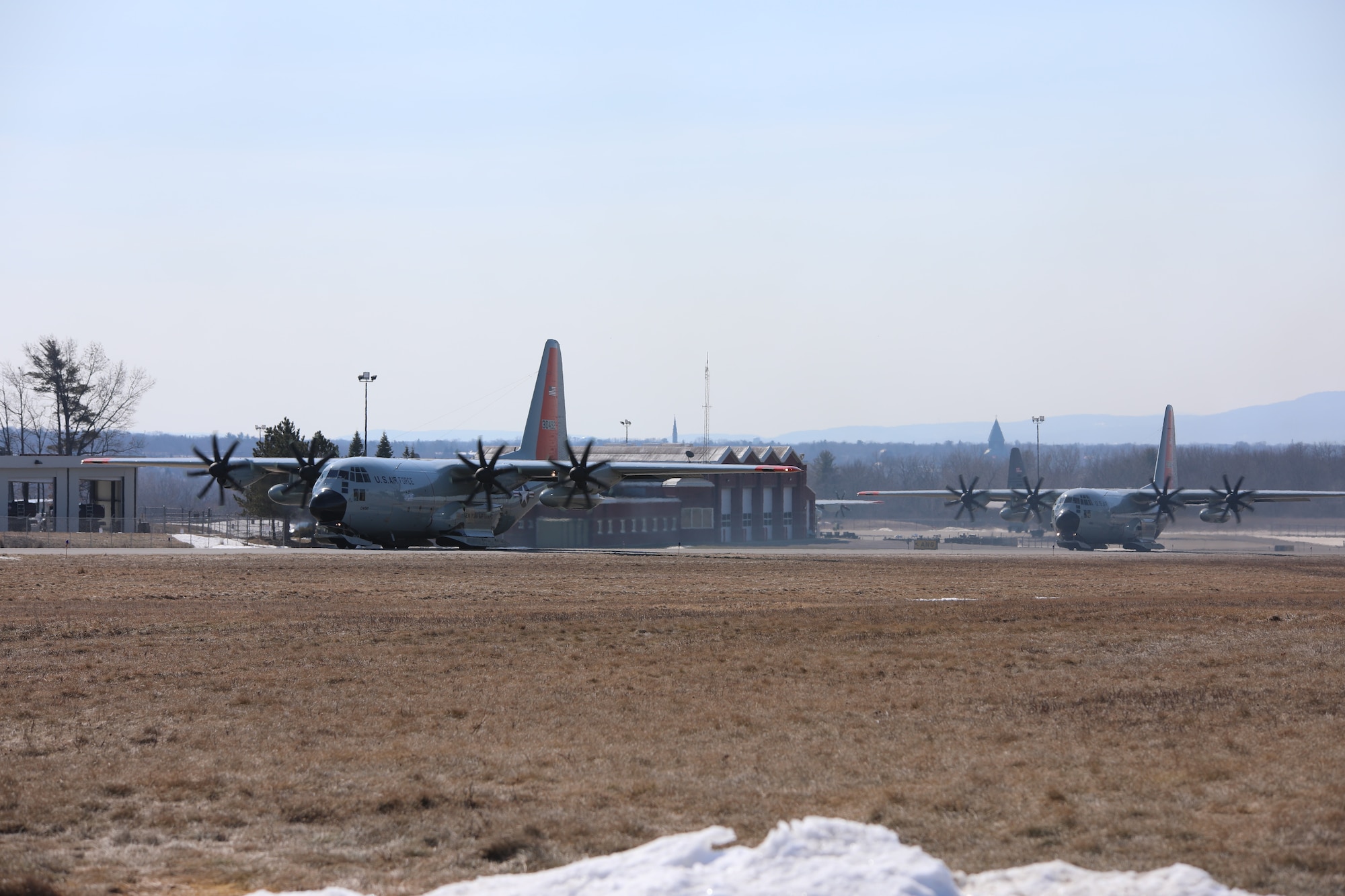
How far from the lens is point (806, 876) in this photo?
6.32 m

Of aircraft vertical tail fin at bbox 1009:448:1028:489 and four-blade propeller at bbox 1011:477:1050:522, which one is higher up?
aircraft vertical tail fin at bbox 1009:448:1028:489

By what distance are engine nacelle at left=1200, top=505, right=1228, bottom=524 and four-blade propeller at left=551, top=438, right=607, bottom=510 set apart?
1700 inches

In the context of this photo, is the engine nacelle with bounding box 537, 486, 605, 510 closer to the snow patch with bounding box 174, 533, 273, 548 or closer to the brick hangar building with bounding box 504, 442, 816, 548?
the snow patch with bounding box 174, 533, 273, 548

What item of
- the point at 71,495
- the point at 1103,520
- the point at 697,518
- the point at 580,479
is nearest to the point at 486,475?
the point at 580,479

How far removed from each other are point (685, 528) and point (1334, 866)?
85.1m

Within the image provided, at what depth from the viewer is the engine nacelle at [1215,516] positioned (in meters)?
72.6

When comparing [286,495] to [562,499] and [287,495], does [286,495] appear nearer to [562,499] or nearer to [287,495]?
[287,495]

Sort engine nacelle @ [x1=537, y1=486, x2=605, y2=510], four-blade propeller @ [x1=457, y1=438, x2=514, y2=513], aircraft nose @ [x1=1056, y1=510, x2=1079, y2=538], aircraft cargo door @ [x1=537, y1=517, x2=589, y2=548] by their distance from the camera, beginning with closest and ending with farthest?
four-blade propeller @ [x1=457, y1=438, x2=514, y2=513] < engine nacelle @ [x1=537, y1=486, x2=605, y2=510] < aircraft nose @ [x1=1056, y1=510, x2=1079, y2=538] < aircraft cargo door @ [x1=537, y1=517, x2=589, y2=548]

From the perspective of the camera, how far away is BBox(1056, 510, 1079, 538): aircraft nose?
6950 centimetres

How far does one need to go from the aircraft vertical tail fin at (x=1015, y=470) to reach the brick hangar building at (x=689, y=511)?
17.9m

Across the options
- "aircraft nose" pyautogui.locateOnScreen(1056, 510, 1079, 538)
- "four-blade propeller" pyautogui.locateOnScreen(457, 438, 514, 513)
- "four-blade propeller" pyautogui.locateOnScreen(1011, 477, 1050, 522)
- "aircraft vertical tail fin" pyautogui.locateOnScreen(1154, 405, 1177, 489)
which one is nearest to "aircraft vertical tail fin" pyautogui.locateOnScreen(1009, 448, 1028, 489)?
"four-blade propeller" pyautogui.locateOnScreen(1011, 477, 1050, 522)

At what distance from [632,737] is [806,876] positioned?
4.84m

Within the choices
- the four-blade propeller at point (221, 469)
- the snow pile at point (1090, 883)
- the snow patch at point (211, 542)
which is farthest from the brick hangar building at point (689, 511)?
the snow pile at point (1090, 883)

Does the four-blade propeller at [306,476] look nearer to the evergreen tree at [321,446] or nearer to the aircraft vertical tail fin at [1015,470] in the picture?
the evergreen tree at [321,446]
